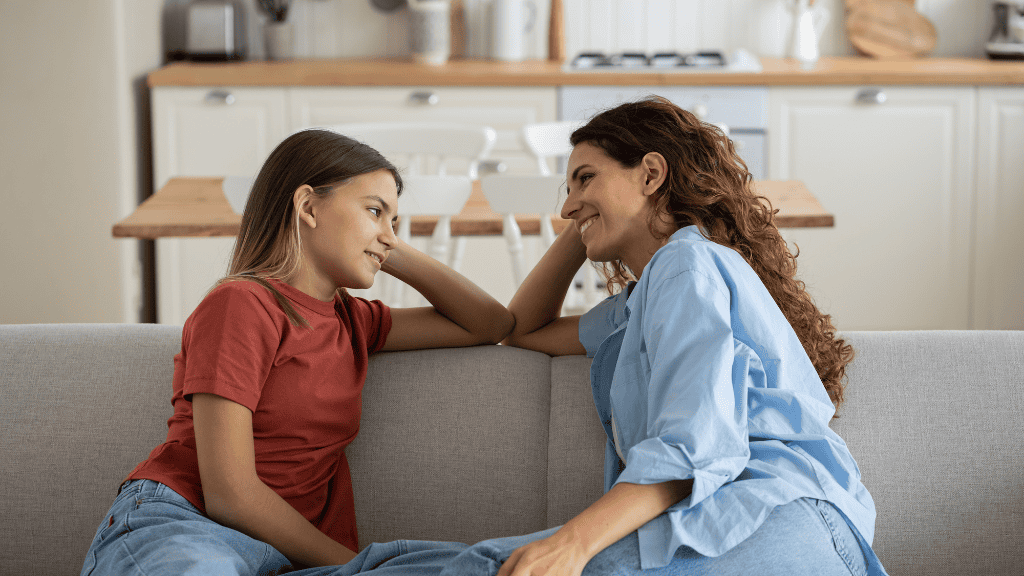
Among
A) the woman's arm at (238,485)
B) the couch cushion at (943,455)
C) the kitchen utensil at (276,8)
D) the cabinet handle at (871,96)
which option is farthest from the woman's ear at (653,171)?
the kitchen utensil at (276,8)

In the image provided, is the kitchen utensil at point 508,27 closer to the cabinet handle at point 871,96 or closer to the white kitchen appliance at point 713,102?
the white kitchen appliance at point 713,102

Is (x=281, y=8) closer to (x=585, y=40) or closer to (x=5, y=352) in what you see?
(x=585, y=40)

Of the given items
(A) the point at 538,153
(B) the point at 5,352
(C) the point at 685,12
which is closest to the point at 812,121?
(C) the point at 685,12

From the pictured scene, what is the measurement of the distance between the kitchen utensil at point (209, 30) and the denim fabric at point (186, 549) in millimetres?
2863

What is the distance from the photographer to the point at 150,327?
1.57 metres

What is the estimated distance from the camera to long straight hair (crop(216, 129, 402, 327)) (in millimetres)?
1326

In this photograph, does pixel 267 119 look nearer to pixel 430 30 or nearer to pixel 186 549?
pixel 430 30

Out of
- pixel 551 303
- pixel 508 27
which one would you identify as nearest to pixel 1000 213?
pixel 508 27

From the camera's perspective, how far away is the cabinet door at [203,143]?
3484 mm

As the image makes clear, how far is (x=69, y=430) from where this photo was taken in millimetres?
1445

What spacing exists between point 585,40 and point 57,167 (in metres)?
2.13

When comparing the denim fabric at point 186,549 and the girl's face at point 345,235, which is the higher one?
the girl's face at point 345,235

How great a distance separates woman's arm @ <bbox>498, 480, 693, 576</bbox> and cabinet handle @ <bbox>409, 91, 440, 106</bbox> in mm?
2658

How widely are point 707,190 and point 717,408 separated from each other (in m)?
0.38
